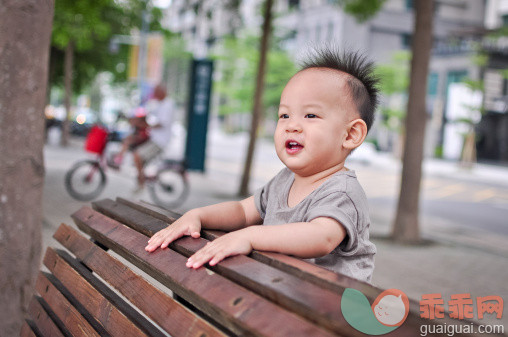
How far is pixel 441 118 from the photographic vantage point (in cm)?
3909

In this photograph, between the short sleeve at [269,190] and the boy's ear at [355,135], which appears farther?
the short sleeve at [269,190]

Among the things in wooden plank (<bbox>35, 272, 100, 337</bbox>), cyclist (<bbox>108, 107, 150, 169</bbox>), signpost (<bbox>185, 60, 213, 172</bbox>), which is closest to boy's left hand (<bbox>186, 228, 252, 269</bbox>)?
wooden plank (<bbox>35, 272, 100, 337</bbox>)

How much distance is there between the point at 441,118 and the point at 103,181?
1312 inches

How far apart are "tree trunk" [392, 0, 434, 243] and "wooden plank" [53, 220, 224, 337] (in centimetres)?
642

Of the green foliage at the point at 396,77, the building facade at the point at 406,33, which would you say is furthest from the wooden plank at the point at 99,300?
the green foliage at the point at 396,77

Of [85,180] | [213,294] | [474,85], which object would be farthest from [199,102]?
[474,85]

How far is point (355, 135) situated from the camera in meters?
1.90

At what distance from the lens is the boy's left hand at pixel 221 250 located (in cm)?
157

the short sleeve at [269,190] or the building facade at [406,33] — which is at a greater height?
the building facade at [406,33]

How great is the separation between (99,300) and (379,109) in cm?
504

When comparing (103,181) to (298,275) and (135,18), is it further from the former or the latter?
(135,18)

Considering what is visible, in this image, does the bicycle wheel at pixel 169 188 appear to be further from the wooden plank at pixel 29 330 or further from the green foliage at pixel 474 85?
the green foliage at pixel 474 85

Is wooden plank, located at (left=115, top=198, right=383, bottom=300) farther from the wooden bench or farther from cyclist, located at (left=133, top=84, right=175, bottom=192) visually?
cyclist, located at (left=133, top=84, right=175, bottom=192)

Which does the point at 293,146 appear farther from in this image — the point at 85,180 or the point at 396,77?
the point at 396,77
